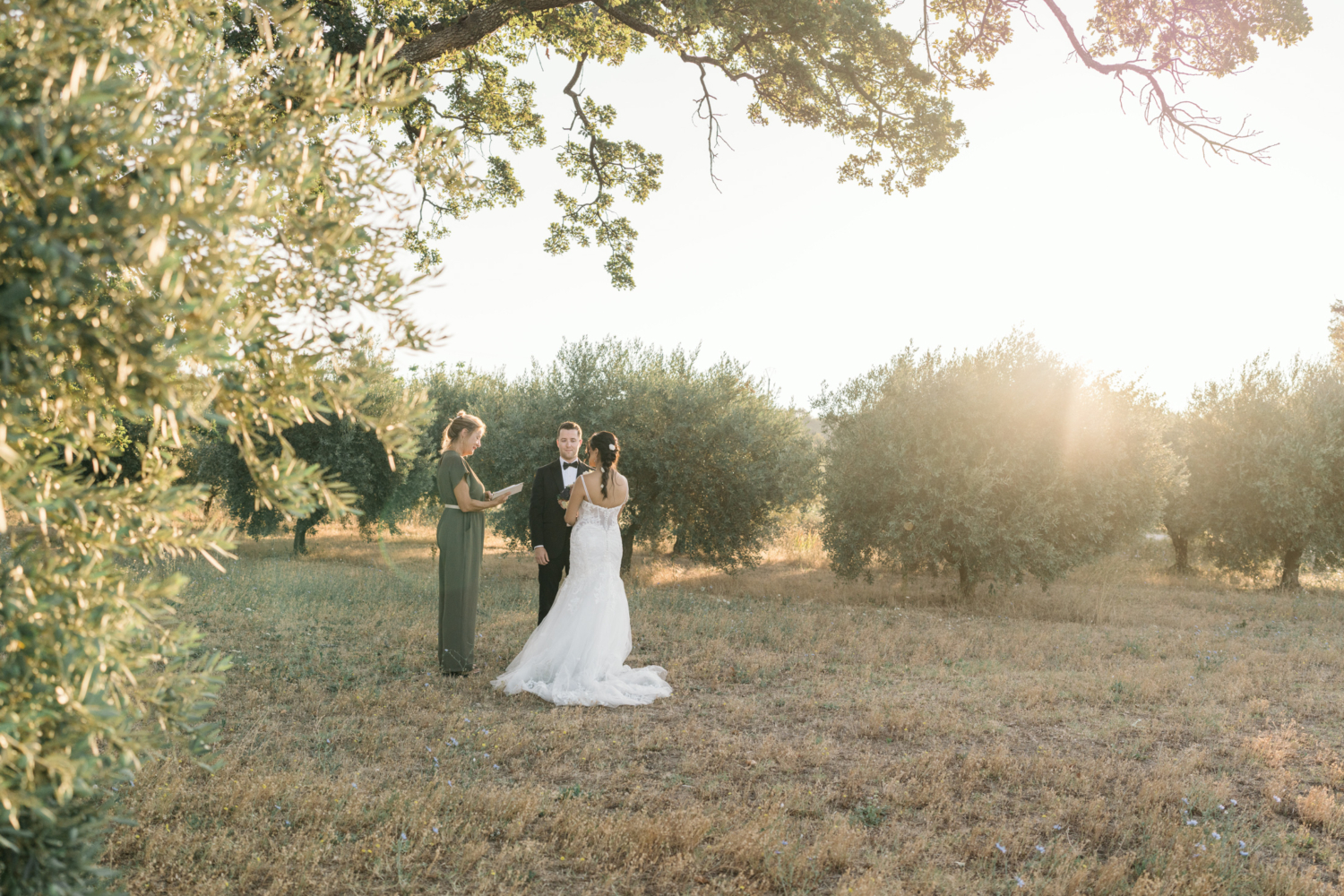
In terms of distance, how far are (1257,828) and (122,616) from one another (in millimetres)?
6593

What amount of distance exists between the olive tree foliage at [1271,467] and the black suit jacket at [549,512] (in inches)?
795

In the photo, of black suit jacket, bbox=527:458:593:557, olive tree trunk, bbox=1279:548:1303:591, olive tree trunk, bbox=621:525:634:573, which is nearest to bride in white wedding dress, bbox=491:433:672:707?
black suit jacket, bbox=527:458:593:557

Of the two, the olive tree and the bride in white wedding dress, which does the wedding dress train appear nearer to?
the bride in white wedding dress

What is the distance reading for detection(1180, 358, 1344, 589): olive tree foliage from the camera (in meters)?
21.0

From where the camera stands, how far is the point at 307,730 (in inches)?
259

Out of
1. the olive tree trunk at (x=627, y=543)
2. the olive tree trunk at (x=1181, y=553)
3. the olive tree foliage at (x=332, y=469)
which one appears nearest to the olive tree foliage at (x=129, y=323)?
the olive tree trunk at (x=627, y=543)

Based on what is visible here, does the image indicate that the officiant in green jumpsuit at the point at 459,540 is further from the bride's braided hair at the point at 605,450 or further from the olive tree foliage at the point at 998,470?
the olive tree foliage at the point at 998,470

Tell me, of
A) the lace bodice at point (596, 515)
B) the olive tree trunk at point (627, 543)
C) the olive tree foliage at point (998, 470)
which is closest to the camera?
the lace bodice at point (596, 515)

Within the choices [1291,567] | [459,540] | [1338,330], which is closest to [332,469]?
[459,540]

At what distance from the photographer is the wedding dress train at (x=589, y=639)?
8070mm

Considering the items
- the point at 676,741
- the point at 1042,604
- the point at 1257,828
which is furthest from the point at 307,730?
the point at 1042,604

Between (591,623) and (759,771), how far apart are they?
3016 millimetres

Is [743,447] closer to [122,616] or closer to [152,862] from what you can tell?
[152,862]

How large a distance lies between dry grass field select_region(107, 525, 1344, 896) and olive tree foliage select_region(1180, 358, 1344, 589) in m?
11.3
